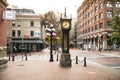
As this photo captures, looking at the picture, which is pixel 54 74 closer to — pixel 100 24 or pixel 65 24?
pixel 65 24

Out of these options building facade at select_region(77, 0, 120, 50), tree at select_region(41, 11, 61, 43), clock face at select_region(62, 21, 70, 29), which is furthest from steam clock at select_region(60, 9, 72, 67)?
tree at select_region(41, 11, 61, 43)

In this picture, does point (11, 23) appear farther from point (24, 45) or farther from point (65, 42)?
point (65, 42)

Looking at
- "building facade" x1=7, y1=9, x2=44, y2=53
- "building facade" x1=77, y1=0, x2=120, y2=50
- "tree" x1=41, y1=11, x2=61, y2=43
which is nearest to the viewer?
"building facade" x1=7, y1=9, x2=44, y2=53

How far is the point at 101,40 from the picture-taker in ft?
252

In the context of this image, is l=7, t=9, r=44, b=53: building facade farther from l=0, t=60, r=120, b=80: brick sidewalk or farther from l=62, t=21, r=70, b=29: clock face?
l=0, t=60, r=120, b=80: brick sidewalk

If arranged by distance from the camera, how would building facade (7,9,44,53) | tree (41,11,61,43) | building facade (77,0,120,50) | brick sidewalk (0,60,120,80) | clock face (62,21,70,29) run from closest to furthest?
brick sidewalk (0,60,120,80) → clock face (62,21,70,29) → building facade (7,9,44,53) → tree (41,11,61,43) → building facade (77,0,120,50)

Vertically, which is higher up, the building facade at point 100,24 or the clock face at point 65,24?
the building facade at point 100,24

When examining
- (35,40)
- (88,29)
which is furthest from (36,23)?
(88,29)

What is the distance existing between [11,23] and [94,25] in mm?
33587

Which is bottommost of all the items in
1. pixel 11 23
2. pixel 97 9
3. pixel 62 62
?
pixel 62 62

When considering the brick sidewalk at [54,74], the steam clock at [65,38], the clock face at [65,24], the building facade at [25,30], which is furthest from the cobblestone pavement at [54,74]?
the building facade at [25,30]

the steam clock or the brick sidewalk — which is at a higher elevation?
the steam clock

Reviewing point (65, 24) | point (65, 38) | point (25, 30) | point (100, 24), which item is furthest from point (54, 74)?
point (100, 24)

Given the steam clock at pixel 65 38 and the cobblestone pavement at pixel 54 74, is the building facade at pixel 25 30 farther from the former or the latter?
the cobblestone pavement at pixel 54 74
